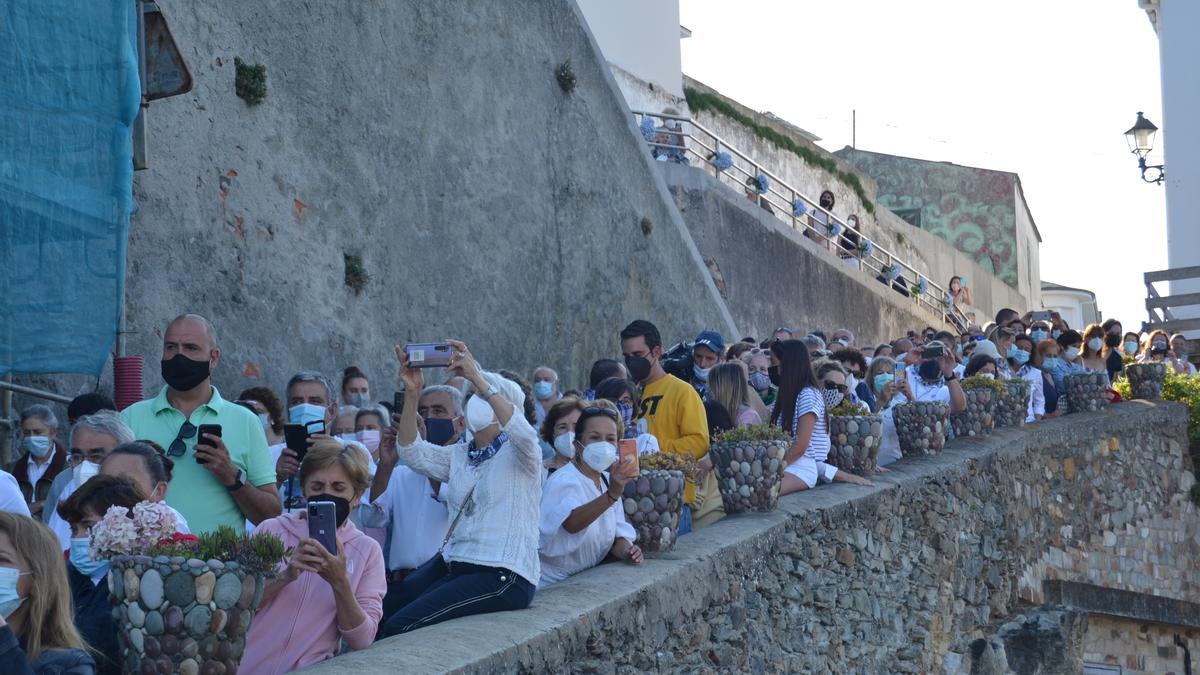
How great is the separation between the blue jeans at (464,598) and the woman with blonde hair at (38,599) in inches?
57.4

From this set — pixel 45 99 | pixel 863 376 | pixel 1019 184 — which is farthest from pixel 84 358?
pixel 1019 184

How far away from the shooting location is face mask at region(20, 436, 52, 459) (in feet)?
27.0

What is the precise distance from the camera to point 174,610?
14.8 ft

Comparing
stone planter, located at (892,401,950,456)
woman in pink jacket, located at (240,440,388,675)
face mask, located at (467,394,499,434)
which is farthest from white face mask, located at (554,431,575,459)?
stone planter, located at (892,401,950,456)

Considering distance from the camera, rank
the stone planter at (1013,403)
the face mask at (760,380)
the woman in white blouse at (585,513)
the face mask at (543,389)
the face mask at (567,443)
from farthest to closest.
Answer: the stone planter at (1013,403) → the face mask at (760,380) → the face mask at (543,389) → the face mask at (567,443) → the woman in white blouse at (585,513)

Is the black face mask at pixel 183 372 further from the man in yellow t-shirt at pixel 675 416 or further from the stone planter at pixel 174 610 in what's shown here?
the man in yellow t-shirt at pixel 675 416

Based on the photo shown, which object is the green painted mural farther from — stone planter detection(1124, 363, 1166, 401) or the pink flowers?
the pink flowers

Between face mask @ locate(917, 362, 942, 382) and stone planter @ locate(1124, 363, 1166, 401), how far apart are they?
21.0 feet

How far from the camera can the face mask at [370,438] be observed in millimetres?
8023

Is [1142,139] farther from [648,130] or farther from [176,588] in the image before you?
[176,588]

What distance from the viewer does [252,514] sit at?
6.04 metres

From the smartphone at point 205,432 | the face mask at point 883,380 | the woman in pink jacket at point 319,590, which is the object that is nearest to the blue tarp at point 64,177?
the smartphone at point 205,432

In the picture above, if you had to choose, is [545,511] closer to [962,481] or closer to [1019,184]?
[962,481]

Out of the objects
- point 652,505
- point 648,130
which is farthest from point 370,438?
point 648,130
